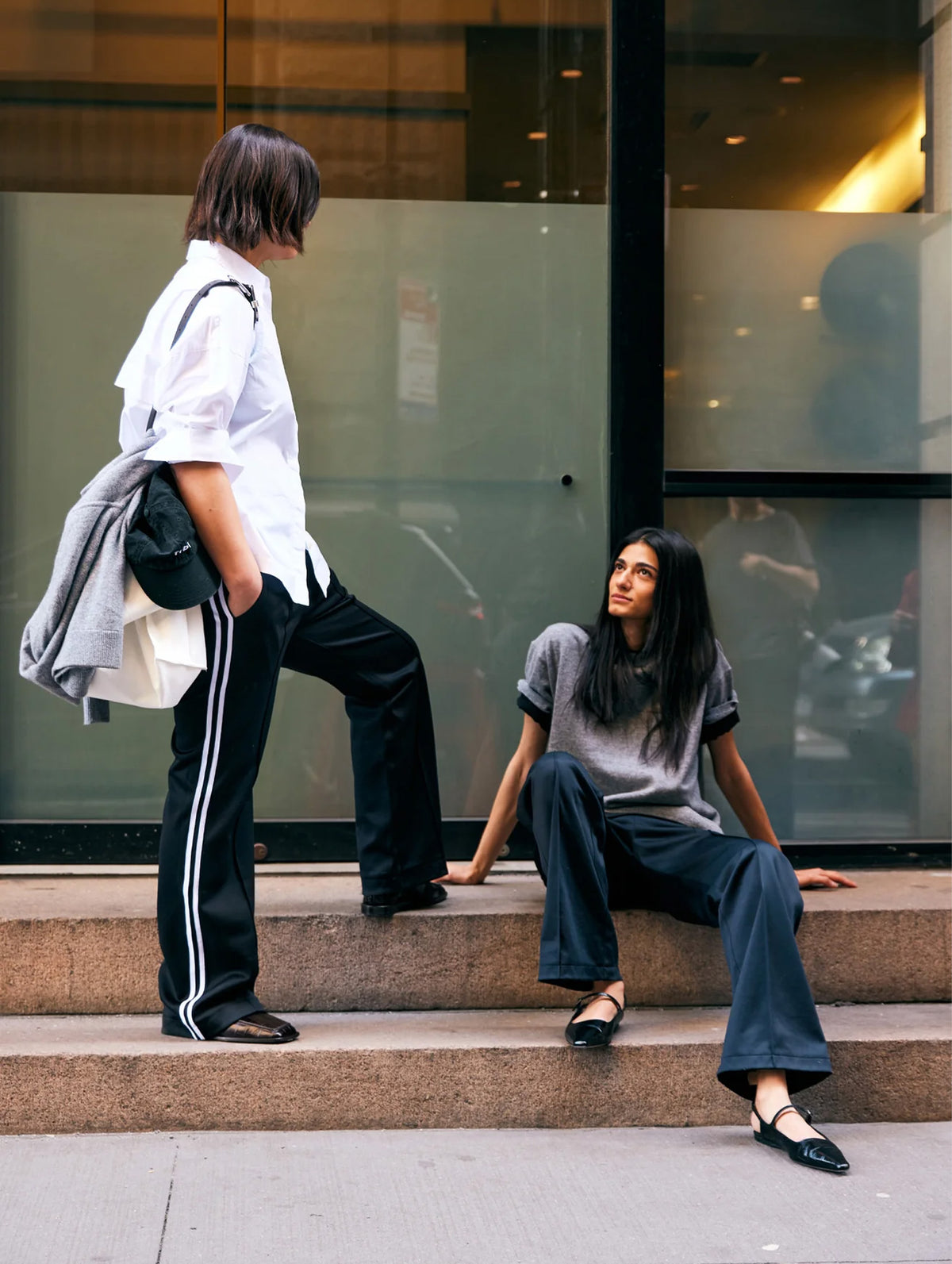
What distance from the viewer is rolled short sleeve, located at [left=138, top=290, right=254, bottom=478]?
304cm

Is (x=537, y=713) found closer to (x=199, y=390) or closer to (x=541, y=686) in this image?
(x=541, y=686)

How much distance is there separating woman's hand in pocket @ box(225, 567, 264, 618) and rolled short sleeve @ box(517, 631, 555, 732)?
0.98 metres

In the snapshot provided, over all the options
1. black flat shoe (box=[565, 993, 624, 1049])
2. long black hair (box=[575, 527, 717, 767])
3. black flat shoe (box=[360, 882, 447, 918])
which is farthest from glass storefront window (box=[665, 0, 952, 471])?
black flat shoe (box=[565, 993, 624, 1049])

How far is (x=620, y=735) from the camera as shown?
3832mm

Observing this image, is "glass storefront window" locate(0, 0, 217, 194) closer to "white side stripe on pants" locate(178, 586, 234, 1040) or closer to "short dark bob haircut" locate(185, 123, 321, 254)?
"short dark bob haircut" locate(185, 123, 321, 254)

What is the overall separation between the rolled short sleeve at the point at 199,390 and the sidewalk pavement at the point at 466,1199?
5.03ft

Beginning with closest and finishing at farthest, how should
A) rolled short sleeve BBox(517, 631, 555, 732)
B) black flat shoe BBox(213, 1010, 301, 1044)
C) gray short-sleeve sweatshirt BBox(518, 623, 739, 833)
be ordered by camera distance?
1. black flat shoe BBox(213, 1010, 301, 1044)
2. gray short-sleeve sweatshirt BBox(518, 623, 739, 833)
3. rolled short sleeve BBox(517, 631, 555, 732)

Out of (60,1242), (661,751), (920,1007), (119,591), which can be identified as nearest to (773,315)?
(661,751)

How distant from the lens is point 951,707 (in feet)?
15.6

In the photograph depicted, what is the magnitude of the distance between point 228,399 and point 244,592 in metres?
0.42

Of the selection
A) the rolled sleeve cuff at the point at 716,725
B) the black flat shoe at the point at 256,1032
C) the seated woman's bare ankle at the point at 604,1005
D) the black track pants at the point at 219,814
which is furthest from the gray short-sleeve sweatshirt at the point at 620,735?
the black flat shoe at the point at 256,1032

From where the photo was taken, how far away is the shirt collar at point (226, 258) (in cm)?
321

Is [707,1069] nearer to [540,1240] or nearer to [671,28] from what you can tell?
[540,1240]

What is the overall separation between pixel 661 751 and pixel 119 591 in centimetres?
153
